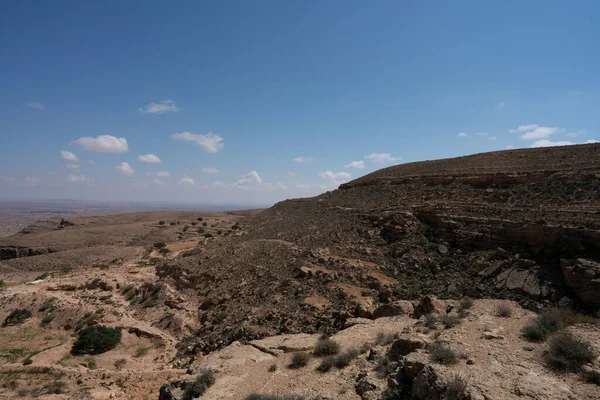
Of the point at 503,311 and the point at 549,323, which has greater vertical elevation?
the point at 549,323

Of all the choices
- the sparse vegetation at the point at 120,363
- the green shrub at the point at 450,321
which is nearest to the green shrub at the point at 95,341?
the sparse vegetation at the point at 120,363

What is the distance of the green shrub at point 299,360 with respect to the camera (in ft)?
28.8

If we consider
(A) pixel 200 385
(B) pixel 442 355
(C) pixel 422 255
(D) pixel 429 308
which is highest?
(C) pixel 422 255

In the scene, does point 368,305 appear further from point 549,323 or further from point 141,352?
point 141,352

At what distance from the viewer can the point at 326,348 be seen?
9055mm

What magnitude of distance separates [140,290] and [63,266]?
14.1 metres

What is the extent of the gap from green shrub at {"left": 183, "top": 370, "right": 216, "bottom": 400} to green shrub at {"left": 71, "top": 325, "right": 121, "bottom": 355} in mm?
6678

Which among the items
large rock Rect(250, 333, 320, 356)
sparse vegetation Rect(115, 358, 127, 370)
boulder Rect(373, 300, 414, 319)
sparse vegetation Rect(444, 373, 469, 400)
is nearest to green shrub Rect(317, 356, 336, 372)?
large rock Rect(250, 333, 320, 356)

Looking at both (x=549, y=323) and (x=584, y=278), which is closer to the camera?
(x=549, y=323)

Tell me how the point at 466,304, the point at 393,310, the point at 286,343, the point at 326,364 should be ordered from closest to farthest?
the point at 326,364
the point at 286,343
the point at 466,304
the point at 393,310

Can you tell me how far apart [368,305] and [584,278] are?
6.94 metres

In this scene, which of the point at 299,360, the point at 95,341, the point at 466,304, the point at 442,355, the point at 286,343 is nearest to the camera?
the point at 442,355

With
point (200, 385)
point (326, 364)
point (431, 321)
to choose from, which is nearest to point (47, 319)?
point (200, 385)

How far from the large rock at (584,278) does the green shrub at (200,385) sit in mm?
11434
